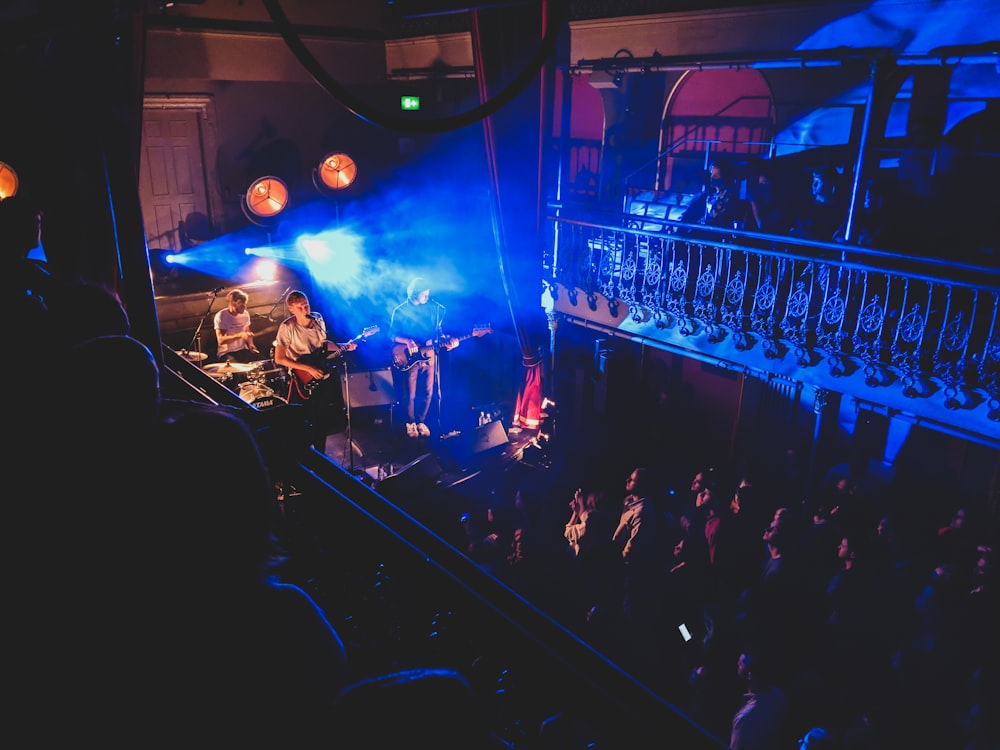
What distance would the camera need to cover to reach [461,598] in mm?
1228

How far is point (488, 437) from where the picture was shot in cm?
973

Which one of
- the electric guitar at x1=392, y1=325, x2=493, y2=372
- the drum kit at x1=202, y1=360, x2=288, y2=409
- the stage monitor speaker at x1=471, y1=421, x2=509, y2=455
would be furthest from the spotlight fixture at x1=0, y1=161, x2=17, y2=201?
the stage monitor speaker at x1=471, y1=421, x2=509, y2=455

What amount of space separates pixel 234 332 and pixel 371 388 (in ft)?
8.14

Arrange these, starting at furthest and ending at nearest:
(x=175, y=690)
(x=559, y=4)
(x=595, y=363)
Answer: (x=595, y=363) < (x=559, y=4) < (x=175, y=690)

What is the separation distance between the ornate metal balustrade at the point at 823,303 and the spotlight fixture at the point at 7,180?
810 centimetres

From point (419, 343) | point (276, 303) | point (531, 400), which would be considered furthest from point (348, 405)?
point (276, 303)

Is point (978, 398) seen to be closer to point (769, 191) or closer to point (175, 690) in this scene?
point (769, 191)

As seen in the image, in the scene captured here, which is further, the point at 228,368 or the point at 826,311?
the point at 228,368

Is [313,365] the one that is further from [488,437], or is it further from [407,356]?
[488,437]

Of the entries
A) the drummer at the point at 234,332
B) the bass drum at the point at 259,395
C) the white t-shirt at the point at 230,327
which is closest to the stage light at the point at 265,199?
the drummer at the point at 234,332

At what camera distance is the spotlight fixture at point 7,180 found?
9766 millimetres

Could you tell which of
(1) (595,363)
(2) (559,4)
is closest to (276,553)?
(2) (559,4)

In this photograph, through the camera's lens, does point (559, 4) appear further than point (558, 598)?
No

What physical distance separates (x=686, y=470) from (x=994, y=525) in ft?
11.6
